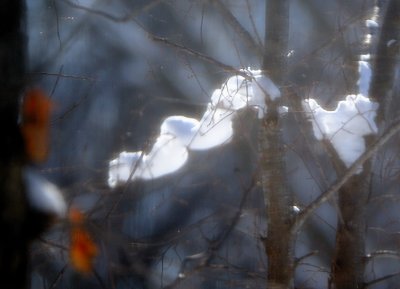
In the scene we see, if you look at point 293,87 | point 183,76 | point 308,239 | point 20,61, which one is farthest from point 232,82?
point 308,239

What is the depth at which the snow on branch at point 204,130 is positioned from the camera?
3.70 metres

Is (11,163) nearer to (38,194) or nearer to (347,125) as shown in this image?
(38,194)

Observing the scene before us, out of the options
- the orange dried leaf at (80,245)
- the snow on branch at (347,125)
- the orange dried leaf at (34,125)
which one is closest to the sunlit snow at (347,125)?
A: the snow on branch at (347,125)

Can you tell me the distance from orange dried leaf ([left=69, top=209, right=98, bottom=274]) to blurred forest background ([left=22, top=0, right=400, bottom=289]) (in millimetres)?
252

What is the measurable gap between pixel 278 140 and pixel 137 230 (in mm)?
2782

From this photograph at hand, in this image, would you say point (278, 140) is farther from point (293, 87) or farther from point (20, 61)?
point (20, 61)

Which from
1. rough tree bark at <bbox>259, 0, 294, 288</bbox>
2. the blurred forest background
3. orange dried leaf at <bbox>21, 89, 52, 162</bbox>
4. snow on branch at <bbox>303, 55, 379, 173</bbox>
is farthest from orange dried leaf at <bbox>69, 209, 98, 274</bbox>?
snow on branch at <bbox>303, 55, 379, 173</bbox>

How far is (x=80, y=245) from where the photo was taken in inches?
146

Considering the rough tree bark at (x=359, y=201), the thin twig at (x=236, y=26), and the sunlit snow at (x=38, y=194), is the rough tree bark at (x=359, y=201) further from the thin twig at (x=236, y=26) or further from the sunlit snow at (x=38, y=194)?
the sunlit snow at (x=38, y=194)

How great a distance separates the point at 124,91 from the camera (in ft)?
21.9

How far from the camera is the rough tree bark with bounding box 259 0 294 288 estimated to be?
149 inches

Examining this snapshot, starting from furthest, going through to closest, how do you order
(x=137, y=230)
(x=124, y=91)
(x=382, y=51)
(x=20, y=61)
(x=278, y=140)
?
(x=124, y=91) → (x=137, y=230) → (x=382, y=51) → (x=278, y=140) → (x=20, y=61)

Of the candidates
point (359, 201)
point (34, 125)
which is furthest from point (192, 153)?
point (34, 125)

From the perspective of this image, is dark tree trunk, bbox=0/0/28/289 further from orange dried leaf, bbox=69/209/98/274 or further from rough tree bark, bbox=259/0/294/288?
rough tree bark, bbox=259/0/294/288
